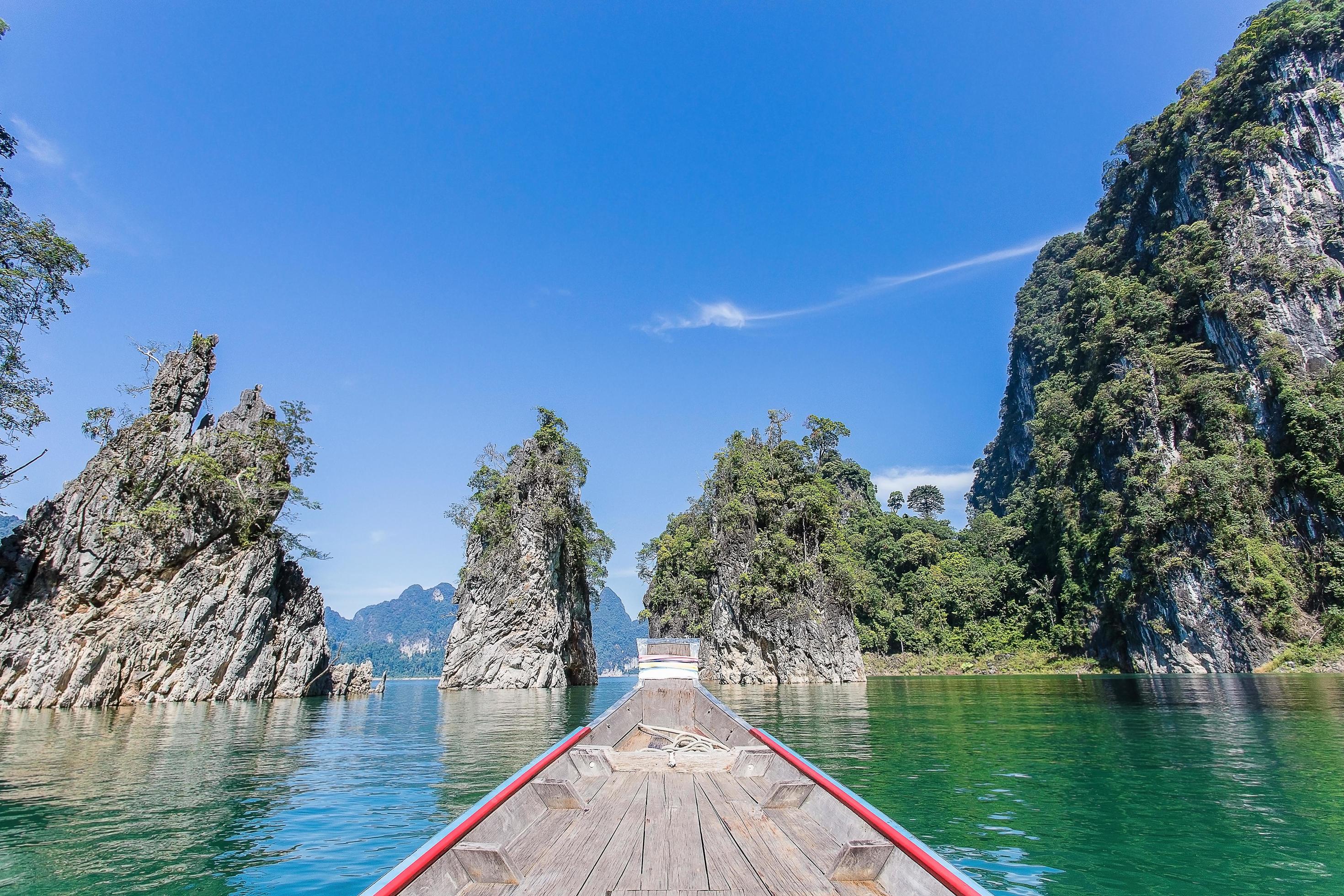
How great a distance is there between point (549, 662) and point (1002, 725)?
29.4 meters

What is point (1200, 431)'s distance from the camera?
42.8 m

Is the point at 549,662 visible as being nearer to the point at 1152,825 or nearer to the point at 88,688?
the point at 88,688

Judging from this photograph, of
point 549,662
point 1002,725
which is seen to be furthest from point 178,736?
point 549,662

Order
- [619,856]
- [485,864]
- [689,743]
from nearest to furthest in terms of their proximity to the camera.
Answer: [485,864]
[619,856]
[689,743]

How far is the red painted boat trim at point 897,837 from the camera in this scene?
8.37 ft

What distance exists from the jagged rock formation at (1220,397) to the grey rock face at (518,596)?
37365 millimetres

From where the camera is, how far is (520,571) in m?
39.9

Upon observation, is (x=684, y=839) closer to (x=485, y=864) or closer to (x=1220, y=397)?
(x=485, y=864)

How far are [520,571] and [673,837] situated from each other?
3713 cm

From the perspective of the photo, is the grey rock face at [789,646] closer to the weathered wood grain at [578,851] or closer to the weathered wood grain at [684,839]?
the weathered wood grain at [684,839]

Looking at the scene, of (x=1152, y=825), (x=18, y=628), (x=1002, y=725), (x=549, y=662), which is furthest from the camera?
(x=549, y=662)

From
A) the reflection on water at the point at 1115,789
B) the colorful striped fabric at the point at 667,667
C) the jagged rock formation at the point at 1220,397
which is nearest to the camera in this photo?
the reflection on water at the point at 1115,789

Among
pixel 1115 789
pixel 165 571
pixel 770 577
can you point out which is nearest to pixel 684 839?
pixel 1115 789

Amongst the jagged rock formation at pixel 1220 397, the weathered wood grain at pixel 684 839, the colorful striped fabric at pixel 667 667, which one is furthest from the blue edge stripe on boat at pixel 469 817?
the jagged rock formation at pixel 1220 397
